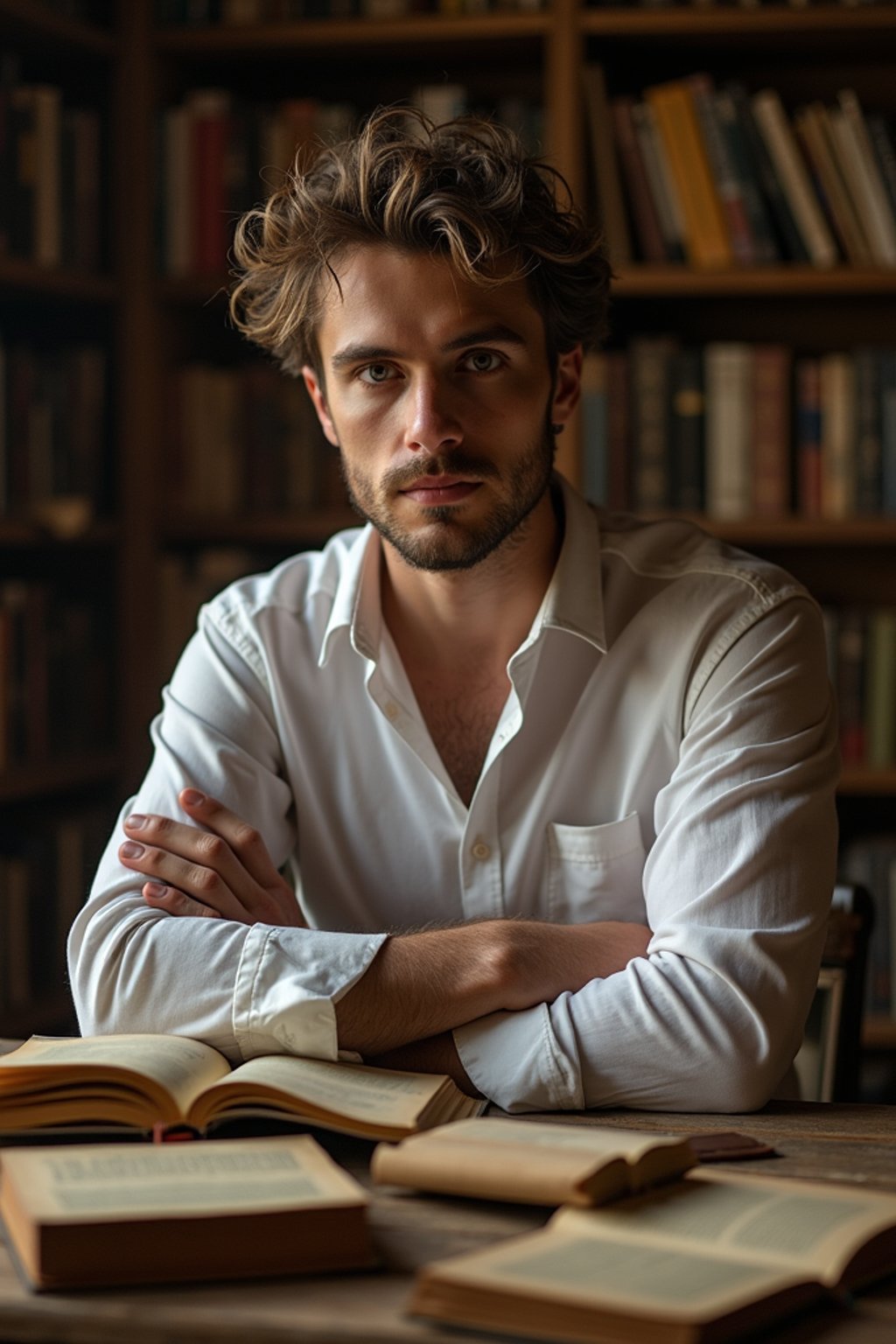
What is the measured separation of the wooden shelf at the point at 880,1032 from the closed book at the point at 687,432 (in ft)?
3.05

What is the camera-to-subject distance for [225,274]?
2.69 metres

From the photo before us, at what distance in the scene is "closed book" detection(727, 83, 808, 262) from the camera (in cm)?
253

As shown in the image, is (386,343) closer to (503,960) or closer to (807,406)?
(503,960)

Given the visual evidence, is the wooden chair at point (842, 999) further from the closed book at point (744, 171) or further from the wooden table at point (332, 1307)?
the closed book at point (744, 171)

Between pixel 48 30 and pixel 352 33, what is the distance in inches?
20.2

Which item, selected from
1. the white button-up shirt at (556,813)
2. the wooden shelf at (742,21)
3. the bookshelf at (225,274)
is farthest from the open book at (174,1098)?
the wooden shelf at (742,21)

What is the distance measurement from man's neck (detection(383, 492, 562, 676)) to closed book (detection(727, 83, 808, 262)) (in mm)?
1112

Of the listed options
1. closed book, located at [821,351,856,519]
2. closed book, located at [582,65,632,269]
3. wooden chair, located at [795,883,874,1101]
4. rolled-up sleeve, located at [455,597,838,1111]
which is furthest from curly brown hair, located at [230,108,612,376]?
closed book, located at [821,351,856,519]

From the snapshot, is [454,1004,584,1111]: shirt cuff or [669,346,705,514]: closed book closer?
[454,1004,584,1111]: shirt cuff

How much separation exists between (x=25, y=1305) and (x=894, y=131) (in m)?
2.45

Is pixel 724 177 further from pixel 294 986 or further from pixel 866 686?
pixel 294 986

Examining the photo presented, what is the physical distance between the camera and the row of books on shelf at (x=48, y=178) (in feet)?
8.11

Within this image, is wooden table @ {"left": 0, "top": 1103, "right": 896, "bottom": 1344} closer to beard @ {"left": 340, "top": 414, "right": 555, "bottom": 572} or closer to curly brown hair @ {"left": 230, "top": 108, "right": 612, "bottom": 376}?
beard @ {"left": 340, "top": 414, "right": 555, "bottom": 572}

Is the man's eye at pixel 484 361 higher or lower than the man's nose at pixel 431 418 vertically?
higher
